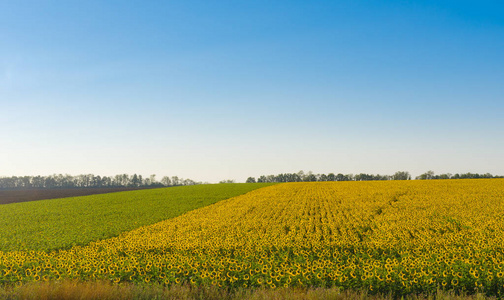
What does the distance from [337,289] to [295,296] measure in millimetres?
1319

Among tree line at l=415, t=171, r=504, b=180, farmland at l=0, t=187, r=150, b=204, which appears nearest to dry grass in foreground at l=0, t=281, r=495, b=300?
farmland at l=0, t=187, r=150, b=204

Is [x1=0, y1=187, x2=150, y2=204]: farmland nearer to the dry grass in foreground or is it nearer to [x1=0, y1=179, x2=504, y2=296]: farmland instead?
[x1=0, y1=179, x2=504, y2=296]: farmland

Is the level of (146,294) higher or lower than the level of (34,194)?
lower

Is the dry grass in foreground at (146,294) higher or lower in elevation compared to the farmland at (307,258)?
higher

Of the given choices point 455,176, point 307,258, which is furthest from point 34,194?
point 455,176

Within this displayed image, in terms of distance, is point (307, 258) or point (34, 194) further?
point (34, 194)

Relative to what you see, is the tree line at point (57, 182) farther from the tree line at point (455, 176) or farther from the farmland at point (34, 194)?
the tree line at point (455, 176)

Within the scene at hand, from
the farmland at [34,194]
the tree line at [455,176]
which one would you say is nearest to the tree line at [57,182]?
the farmland at [34,194]

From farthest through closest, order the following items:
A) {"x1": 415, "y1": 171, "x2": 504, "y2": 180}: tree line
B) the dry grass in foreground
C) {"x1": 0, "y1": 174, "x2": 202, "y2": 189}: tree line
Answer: {"x1": 0, "y1": 174, "x2": 202, "y2": 189}: tree line → {"x1": 415, "y1": 171, "x2": 504, "y2": 180}: tree line → the dry grass in foreground

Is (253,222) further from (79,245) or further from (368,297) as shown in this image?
(368,297)

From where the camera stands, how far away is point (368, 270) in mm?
9312

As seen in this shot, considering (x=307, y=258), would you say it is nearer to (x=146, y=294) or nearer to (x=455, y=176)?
(x=146, y=294)

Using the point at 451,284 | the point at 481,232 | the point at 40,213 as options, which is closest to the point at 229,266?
the point at 451,284

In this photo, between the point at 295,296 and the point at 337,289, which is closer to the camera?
the point at 295,296
